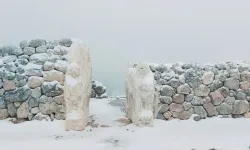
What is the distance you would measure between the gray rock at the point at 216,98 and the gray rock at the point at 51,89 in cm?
398

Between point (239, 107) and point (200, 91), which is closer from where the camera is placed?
point (200, 91)

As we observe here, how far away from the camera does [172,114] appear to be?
8875 millimetres

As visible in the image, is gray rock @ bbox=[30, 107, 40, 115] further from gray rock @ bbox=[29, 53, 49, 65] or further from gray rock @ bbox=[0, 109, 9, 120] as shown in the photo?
gray rock @ bbox=[29, 53, 49, 65]

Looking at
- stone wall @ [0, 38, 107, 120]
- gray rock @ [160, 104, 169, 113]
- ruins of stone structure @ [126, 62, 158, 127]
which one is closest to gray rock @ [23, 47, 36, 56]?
stone wall @ [0, 38, 107, 120]

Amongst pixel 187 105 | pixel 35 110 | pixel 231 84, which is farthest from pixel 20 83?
pixel 231 84

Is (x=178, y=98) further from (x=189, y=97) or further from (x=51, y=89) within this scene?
(x=51, y=89)

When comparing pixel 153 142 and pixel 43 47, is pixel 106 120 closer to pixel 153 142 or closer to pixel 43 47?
pixel 153 142

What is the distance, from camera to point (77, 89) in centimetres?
768

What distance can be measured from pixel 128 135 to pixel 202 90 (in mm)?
2696

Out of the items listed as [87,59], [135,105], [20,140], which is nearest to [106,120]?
[135,105]

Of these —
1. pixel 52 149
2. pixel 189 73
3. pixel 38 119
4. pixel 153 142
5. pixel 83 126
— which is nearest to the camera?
pixel 52 149

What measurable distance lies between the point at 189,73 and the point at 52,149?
4.34m

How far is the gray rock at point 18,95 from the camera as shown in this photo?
836 centimetres

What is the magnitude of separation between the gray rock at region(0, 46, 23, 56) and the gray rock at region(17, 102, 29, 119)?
1514mm
